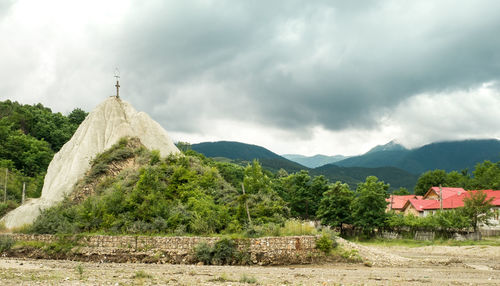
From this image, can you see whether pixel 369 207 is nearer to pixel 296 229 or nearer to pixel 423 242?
pixel 423 242

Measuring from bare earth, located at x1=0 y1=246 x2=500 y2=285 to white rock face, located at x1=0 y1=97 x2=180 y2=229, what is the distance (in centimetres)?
1216

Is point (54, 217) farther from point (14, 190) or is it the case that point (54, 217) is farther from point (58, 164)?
point (14, 190)

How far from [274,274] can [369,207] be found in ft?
105

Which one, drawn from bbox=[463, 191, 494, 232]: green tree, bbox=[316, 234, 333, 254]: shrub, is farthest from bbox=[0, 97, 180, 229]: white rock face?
bbox=[463, 191, 494, 232]: green tree

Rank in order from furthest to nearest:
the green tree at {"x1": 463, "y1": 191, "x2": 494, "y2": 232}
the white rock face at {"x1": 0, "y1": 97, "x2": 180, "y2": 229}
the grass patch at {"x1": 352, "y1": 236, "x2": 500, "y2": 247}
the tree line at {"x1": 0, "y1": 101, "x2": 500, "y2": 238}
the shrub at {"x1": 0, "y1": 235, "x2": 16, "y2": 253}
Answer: the green tree at {"x1": 463, "y1": 191, "x2": 494, "y2": 232} → the grass patch at {"x1": 352, "y1": 236, "x2": 500, "y2": 247} → the white rock face at {"x1": 0, "y1": 97, "x2": 180, "y2": 229} → the shrub at {"x1": 0, "y1": 235, "x2": 16, "y2": 253} → the tree line at {"x1": 0, "y1": 101, "x2": 500, "y2": 238}

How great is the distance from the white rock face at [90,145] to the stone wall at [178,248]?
8468 mm

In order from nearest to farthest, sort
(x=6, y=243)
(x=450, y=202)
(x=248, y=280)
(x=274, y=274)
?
(x=248, y=280), (x=274, y=274), (x=6, y=243), (x=450, y=202)

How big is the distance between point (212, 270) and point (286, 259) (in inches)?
212

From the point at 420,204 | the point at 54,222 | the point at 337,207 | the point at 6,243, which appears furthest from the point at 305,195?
the point at 6,243

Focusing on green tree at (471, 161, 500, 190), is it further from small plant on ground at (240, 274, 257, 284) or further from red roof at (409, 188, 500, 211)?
small plant on ground at (240, 274, 257, 284)

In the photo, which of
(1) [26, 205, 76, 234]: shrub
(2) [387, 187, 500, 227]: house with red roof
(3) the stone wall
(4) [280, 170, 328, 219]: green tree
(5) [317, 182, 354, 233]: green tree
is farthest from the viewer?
(2) [387, 187, 500, 227]: house with red roof

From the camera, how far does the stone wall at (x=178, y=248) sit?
81.3 ft

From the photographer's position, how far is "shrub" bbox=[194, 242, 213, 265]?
80.7ft

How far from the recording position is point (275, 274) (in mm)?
20141
